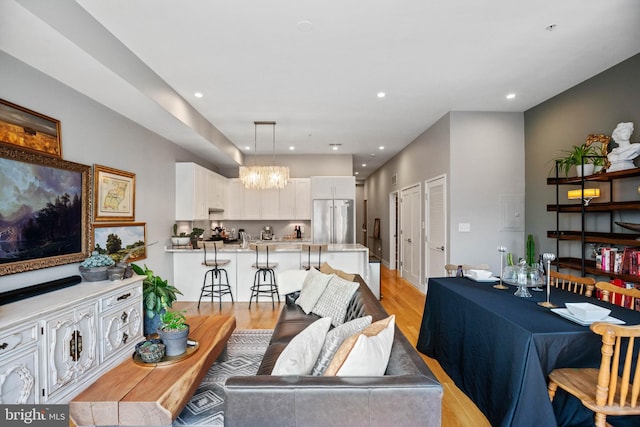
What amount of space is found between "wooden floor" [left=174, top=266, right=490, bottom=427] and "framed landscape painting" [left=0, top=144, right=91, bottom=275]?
2092mm

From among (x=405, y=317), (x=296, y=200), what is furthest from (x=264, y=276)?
(x=296, y=200)

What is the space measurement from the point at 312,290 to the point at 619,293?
2489 mm

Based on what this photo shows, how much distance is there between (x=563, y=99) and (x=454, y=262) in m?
2.59

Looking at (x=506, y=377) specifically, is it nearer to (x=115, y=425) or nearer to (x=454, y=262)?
(x=115, y=425)

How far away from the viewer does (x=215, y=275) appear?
17.2 feet

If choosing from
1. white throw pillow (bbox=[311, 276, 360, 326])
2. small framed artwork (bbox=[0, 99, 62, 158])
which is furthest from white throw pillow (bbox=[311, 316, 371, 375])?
small framed artwork (bbox=[0, 99, 62, 158])

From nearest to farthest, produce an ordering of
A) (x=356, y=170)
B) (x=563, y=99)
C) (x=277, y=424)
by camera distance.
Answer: (x=277, y=424)
(x=563, y=99)
(x=356, y=170)

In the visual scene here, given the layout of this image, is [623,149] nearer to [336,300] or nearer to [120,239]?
[336,300]

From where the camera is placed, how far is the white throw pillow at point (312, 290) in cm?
311

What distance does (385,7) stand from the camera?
2.41m

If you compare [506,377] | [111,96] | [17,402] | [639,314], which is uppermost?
[111,96]

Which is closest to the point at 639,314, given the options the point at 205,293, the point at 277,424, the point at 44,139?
the point at 277,424

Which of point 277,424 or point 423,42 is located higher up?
point 423,42

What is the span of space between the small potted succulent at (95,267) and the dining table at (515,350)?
328cm
